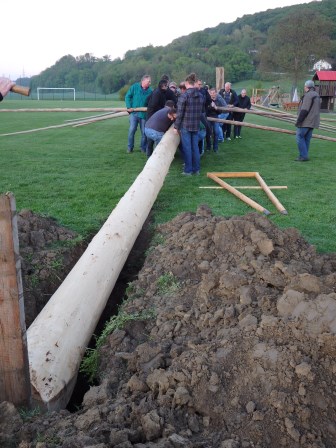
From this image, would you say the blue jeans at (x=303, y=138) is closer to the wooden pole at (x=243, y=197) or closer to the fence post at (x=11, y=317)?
the wooden pole at (x=243, y=197)

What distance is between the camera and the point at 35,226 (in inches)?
199

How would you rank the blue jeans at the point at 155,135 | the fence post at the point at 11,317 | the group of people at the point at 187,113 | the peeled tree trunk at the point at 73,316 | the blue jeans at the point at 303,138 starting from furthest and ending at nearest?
the blue jeans at the point at 303,138 < the blue jeans at the point at 155,135 < the group of people at the point at 187,113 < the peeled tree trunk at the point at 73,316 < the fence post at the point at 11,317

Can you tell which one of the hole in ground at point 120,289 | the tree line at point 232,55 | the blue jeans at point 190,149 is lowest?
the hole in ground at point 120,289

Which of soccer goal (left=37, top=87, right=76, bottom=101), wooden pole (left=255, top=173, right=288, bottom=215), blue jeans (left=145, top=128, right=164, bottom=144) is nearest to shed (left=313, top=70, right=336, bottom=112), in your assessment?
blue jeans (left=145, top=128, right=164, bottom=144)

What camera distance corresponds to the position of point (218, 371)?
8.55ft

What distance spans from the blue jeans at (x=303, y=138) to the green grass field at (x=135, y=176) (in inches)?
13.5

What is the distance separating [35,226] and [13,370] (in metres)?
2.79

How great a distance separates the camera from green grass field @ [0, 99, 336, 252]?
6215mm

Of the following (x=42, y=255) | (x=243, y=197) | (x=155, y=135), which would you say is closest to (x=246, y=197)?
(x=243, y=197)

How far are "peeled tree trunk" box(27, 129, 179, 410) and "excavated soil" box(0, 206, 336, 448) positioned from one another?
23 cm

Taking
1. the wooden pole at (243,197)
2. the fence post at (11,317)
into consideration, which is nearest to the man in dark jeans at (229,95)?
the wooden pole at (243,197)

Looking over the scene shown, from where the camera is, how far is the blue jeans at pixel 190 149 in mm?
8453

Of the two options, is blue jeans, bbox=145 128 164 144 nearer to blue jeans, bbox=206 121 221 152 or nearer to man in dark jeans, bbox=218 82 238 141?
blue jeans, bbox=206 121 221 152

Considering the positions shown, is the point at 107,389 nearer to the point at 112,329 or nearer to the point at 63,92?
the point at 112,329
